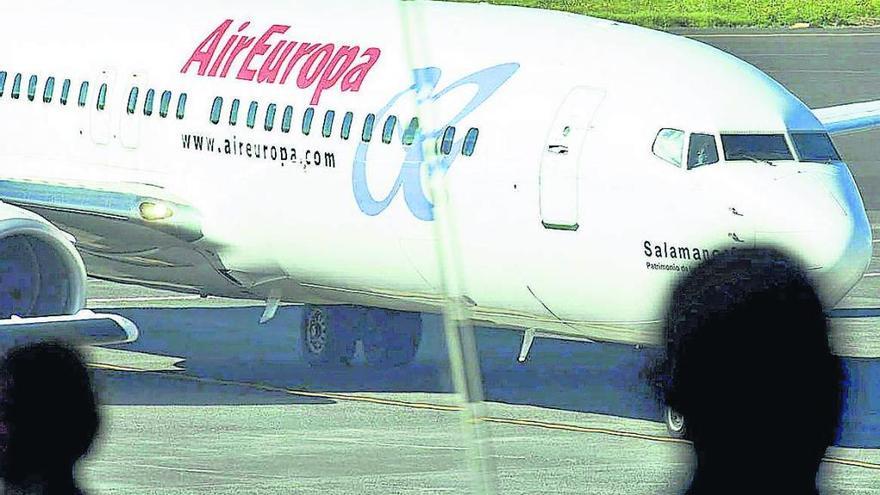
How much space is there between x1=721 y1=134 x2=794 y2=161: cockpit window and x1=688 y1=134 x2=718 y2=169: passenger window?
0.08 metres

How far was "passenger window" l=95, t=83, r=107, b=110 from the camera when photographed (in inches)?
734

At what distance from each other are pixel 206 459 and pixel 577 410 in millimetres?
3622

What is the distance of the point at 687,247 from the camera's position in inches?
578

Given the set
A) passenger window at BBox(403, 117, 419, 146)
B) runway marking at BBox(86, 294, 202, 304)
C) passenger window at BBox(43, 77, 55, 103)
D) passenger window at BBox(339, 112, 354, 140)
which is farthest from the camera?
runway marking at BBox(86, 294, 202, 304)

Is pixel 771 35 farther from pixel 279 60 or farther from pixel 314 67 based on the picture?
pixel 314 67

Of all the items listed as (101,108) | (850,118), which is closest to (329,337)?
(101,108)

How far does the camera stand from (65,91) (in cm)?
1906

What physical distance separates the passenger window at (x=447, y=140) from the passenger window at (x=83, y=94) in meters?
4.19

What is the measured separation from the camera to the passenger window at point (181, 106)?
18.0m

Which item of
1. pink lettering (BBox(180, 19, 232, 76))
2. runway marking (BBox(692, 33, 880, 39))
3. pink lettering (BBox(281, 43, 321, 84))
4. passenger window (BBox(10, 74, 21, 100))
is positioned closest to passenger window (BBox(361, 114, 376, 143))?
pink lettering (BBox(281, 43, 321, 84))

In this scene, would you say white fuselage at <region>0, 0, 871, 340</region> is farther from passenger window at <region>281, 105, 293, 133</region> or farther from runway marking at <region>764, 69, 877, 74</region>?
runway marking at <region>764, 69, 877, 74</region>

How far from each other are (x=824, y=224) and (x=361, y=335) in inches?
225

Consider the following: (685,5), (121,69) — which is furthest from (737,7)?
(121,69)

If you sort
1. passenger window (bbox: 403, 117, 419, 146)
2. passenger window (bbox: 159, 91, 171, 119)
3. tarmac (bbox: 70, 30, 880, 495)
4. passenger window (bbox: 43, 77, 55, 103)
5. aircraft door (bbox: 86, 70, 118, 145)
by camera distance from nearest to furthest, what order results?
tarmac (bbox: 70, 30, 880, 495)
passenger window (bbox: 403, 117, 419, 146)
passenger window (bbox: 159, 91, 171, 119)
aircraft door (bbox: 86, 70, 118, 145)
passenger window (bbox: 43, 77, 55, 103)
